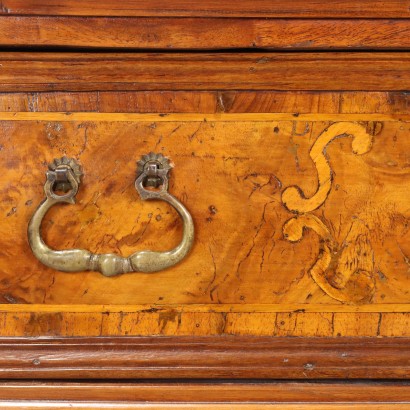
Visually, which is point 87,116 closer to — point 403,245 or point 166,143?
point 166,143

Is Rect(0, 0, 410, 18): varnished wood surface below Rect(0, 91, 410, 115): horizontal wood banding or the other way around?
the other way around

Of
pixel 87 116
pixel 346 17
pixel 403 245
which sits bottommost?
pixel 403 245

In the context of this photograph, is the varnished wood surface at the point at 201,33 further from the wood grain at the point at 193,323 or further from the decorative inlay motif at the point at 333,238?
the wood grain at the point at 193,323

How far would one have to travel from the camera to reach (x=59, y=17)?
1.75 feet

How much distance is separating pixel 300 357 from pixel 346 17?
341mm

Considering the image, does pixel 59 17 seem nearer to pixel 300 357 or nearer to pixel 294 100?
pixel 294 100

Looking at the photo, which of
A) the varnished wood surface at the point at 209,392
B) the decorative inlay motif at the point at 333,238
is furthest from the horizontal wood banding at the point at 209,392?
the decorative inlay motif at the point at 333,238

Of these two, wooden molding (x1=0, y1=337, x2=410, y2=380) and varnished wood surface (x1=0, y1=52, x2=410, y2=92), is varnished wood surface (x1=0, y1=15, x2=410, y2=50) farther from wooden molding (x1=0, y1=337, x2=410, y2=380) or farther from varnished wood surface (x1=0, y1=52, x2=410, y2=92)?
wooden molding (x1=0, y1=337, x2=410, y2=380)

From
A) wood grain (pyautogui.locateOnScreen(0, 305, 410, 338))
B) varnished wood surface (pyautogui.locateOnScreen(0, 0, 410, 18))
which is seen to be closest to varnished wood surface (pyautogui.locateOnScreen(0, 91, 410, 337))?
wood grain (pyautogui.locateOnScreen(0, 305, 410, 338))

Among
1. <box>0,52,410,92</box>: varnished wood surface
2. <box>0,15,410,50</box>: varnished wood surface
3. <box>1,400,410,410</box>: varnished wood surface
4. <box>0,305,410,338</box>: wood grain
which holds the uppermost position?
<box>0,15,410,50</box>: varnished wood surface

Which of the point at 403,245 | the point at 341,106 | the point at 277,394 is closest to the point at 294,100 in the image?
the point at 341,106

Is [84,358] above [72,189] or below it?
below

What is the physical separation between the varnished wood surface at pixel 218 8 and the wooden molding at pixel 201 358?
32cm

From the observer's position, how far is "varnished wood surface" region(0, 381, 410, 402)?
2.00 feet
